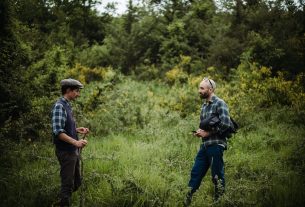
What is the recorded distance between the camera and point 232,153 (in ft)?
28.4

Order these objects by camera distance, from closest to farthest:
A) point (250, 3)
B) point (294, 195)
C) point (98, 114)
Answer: point (294, 195) → point (98, 114) → point (250, 3)

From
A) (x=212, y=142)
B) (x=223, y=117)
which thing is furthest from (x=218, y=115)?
(x=212, y=142)

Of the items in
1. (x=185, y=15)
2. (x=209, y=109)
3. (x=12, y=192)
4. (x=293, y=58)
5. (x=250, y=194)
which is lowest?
(x=12, y=192)

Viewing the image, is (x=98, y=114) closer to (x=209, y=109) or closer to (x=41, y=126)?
(x=41, y=126)

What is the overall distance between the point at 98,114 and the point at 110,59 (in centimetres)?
883

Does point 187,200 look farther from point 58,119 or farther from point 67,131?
point 58,119

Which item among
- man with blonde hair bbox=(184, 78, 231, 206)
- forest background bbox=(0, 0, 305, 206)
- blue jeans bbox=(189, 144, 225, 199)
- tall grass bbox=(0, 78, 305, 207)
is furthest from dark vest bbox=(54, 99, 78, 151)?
blue jeans bbox=(189, 144, 225, 199)

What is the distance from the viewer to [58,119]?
5.06 meters

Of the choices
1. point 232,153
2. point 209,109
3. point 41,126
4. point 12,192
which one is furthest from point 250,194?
point 41,126

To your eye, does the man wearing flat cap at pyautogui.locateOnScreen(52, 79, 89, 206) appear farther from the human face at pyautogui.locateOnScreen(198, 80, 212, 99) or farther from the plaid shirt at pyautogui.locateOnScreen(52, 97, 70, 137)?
the human face at pyautogui.locateOnScreen(198, 80, 212, 99)

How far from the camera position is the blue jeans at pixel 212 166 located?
559cm

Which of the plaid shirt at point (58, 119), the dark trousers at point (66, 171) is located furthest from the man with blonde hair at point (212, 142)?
the plaid shirt at point (58, 119)

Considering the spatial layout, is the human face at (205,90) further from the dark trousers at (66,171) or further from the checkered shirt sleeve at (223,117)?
the dark trousers at (66,171)

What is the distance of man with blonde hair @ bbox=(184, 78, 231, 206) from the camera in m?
5.55
